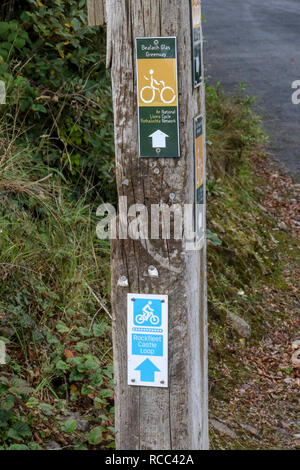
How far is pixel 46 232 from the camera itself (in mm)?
4762

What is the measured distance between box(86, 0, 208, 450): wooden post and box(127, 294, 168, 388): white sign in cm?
3

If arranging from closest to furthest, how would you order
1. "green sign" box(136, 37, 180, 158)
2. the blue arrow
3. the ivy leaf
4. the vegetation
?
"green sign" box(136, 37, 180, 158) < the blue arrow < the ivy leaf < the vegetation

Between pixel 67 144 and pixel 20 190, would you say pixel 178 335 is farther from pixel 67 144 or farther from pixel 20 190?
pixel 67 144

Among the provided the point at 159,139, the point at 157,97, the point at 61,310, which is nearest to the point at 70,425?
the point at 61,310

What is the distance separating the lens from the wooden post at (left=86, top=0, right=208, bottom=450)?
2428 mm

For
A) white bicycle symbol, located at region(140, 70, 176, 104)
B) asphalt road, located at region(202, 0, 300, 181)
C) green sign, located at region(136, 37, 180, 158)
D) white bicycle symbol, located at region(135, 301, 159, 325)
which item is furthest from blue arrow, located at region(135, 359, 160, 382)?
asphalt road, located at region(202, 0, 300, 181)

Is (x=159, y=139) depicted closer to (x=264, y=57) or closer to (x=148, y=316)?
(x=148, y=316)

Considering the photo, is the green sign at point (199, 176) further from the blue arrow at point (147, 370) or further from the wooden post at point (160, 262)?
the blue arrow at point (147, 370)

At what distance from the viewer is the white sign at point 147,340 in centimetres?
262

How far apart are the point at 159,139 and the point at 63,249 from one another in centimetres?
227

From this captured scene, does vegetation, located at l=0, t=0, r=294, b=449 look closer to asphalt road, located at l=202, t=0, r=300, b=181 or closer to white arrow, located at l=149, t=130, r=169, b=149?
white arrow, located at l=149, t=130, r=169, b=149

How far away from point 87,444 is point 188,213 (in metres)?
1.65

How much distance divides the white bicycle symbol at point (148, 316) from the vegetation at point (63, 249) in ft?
3.73

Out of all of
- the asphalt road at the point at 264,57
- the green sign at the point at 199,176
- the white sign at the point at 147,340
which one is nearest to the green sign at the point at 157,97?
the green sign at the point at 199,176
